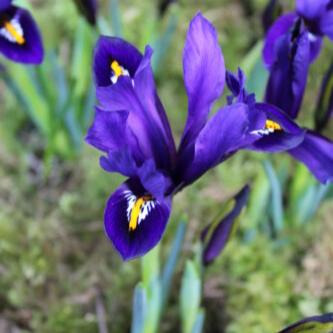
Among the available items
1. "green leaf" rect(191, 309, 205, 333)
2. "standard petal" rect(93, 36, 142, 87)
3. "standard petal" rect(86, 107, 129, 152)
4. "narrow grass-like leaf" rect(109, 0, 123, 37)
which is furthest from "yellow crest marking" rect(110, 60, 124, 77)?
"narrow grass-like leaf" rect(109, 0, 123, 37)

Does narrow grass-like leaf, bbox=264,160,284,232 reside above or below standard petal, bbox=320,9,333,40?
below

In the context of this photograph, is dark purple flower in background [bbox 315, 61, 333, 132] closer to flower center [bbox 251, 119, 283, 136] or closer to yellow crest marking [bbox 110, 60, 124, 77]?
flower center [bbox 251, 119, 283, 136]

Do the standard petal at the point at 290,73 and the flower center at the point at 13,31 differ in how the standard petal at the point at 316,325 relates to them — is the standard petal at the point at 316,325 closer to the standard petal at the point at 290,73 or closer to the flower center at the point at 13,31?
the standard petal at the point at 290,73

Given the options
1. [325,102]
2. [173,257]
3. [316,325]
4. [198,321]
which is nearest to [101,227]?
[173,257]

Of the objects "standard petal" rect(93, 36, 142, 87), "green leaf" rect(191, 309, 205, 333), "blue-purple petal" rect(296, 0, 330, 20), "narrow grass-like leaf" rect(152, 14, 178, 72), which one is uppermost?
"narrow grass-like leaf" rect(152, 14, 178, 72)

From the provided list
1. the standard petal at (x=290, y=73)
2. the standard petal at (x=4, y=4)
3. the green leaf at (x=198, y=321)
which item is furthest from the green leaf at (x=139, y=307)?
the standard petal at (x=4, y=4)

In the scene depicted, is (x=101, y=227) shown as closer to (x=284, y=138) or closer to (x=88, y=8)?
(x=88, y=8)

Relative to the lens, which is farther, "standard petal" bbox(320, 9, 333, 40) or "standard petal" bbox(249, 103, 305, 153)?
"standard petal" bbox(320, 9, 333, 40)

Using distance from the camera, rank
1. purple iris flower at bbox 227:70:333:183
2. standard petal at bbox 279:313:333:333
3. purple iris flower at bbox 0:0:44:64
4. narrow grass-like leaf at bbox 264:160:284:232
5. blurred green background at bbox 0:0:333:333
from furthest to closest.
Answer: blurred green background at bbox 0:0:333:333, narrow grass-like leaf at bbox 264:160:284:232, purple iris flower at bbox 0:0:44:64, purple iris flower at bbox 227:70:333:183, standard petal at bbox 279:313:333:333
